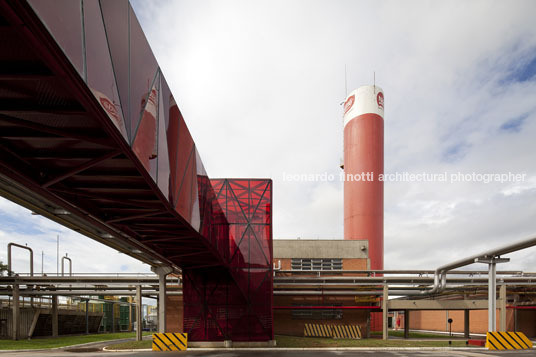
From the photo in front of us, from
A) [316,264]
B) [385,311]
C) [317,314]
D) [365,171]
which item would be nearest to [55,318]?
[317,314]

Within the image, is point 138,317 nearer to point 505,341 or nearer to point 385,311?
point 385,311

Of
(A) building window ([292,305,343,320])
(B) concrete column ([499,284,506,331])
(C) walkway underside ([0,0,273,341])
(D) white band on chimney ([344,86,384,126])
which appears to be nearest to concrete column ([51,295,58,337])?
(A) building window ([292,305,343,320])

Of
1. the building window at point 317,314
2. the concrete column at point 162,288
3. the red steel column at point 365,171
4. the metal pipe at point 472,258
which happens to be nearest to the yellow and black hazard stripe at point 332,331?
the building window at point 317,314

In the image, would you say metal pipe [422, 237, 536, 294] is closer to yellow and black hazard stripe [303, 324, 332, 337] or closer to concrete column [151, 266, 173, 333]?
yellow and black hazard stripe [303, 324, 332, 337]

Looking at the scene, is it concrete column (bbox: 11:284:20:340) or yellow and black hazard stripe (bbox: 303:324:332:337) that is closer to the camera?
concrete column (bbox: 11:284:20:340)

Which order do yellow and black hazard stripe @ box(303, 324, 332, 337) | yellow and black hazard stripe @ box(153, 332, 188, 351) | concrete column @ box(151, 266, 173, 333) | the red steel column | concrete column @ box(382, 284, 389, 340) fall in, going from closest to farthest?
yellow and black hazard stripe @ box(153, 332, 188, 351) < concrete column @ box(151, 266, 173, 333) < concrete column @ box(382, 284, 389, 340) < yellow and black hazard stripe @ box(303, 324, 332, 337) < the red steel column

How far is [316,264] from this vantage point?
122ft

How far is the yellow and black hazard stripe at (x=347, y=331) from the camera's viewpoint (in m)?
→ 33.1

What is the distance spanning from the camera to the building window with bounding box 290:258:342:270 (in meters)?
37.1

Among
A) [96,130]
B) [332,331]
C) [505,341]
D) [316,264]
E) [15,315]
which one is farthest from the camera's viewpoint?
[316,264]

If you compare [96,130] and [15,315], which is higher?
[96,130]

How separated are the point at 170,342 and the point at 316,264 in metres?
17.9

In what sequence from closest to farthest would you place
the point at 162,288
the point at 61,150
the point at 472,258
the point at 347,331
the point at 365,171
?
the point at 61,150 → the point at 472,258 → the point at 162,288 → the point at 347,331 → the point at 365,171

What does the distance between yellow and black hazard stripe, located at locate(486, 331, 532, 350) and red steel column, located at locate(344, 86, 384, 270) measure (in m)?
19.6
